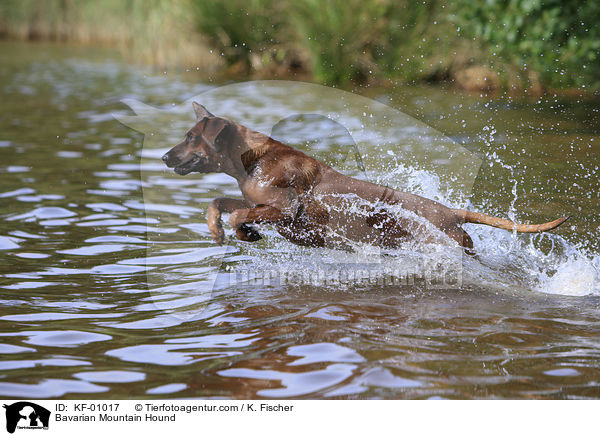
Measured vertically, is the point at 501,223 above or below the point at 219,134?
below

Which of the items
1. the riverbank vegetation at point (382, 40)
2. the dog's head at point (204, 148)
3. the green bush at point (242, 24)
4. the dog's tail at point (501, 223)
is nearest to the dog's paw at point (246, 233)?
the dog's head at point (204, 148)

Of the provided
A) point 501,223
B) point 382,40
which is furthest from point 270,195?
point 382,40

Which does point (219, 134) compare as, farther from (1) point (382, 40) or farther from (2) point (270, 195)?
(1) point (382, 40)

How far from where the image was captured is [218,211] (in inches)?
204

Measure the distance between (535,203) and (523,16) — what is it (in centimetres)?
579

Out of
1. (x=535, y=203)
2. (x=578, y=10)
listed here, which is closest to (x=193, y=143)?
(x=535, y=203)

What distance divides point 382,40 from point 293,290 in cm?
Answer: 1141
